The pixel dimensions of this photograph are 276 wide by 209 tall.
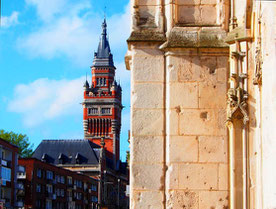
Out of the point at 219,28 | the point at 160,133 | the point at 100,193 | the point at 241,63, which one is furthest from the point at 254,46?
the point at 100,193

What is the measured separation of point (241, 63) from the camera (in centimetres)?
989

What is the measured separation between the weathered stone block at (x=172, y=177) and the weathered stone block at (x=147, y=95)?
878 millimetres

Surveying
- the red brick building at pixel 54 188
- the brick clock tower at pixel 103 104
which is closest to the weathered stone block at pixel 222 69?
the red brick building at pixel 54 188

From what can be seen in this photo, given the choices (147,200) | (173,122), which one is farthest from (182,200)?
(173,122)

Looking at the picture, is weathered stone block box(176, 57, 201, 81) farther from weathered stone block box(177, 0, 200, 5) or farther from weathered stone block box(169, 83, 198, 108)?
weathered stone block box(177, 0, 200, 5)

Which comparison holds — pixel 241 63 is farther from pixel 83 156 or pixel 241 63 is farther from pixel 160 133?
pixel 83 156

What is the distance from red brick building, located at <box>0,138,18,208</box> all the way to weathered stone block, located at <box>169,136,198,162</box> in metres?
65.7

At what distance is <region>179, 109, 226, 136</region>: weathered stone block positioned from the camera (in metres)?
10.2

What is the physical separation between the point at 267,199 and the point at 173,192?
2.25 m

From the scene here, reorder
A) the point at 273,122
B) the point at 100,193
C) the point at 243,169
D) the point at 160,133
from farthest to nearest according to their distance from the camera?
the point at 100,193 < the point at 160,133 < the point at 243,169 < the point at 273,122

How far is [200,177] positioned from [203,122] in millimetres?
753

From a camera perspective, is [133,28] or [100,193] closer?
[133,28]

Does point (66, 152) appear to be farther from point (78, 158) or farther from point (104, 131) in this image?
point (104, 131)

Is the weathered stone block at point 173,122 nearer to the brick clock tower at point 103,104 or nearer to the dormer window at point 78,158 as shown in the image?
the dormer window at point 78,158
